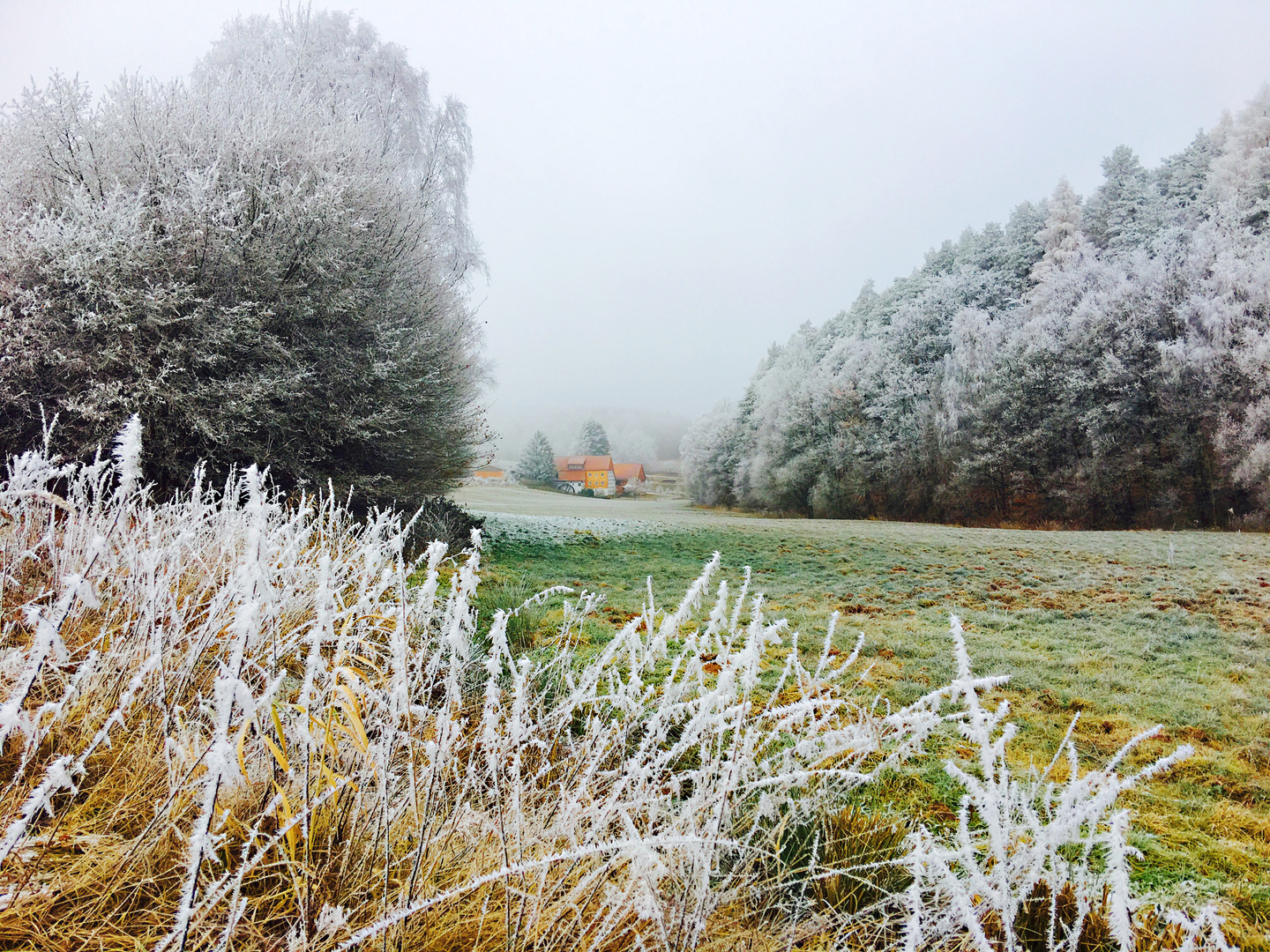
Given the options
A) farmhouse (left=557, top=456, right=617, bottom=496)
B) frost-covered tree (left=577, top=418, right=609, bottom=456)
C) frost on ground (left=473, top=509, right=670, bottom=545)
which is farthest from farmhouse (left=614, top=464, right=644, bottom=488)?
frost on ground (left=473, top=509, right=670, bottom=545)

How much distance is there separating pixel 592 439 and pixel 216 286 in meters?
8.85

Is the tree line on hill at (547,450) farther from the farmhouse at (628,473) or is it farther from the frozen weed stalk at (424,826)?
the frozen weed stalk at (424,826)

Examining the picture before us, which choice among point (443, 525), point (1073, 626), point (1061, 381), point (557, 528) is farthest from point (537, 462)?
point (1073, 626)

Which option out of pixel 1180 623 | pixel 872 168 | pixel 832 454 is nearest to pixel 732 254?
pixel 872 168

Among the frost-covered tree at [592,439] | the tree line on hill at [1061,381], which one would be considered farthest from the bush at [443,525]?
the tree line on hill at [1061,381]

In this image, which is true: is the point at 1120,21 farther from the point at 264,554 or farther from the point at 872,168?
the point at 264,554

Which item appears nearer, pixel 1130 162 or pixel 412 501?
pixel 412 501

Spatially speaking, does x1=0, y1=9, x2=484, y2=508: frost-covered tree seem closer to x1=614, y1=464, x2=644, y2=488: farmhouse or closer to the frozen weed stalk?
the frozen weed stalk

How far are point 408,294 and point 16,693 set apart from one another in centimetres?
561

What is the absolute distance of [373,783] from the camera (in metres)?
1.36

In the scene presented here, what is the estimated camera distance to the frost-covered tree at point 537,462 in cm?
1322

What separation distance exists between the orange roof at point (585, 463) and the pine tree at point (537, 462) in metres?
0.35

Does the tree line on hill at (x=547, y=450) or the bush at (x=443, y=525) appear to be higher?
the tree line on hill at (x=547, y=450)

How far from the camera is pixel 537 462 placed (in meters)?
13.5
